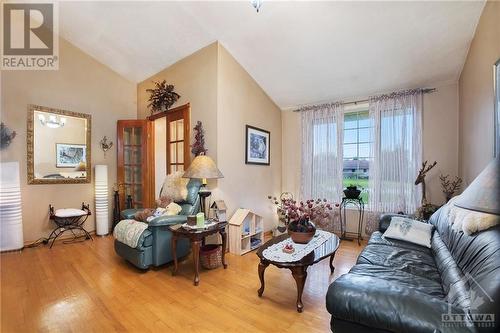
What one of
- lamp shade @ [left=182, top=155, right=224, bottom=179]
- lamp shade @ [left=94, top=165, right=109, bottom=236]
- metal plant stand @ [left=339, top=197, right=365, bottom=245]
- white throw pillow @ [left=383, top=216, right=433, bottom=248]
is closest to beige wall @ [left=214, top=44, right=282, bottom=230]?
lamp shade @ [left=182, top=155, right=224, bottom=179]

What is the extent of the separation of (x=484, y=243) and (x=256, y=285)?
1.81 meters

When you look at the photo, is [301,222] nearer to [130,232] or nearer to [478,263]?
[478,263]

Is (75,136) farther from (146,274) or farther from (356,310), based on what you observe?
(356,310)

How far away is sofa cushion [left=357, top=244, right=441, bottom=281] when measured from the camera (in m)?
1.78

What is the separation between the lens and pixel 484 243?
133 cm

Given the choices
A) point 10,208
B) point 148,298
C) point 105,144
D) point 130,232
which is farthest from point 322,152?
point 10,208

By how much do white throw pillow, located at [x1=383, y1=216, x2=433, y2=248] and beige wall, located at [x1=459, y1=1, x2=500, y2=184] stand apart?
2.57 ft

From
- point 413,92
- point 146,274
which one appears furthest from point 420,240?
point 146,274

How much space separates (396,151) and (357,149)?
0.60m

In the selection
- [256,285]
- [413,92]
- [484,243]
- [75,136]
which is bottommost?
[256,285]

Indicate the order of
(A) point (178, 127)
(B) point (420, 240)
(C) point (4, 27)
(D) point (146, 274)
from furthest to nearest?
1. (A) point (178, 127)
2. (C) point (4, 27)
3. (D) point (146, 274)
4. (B) point (420, 240)

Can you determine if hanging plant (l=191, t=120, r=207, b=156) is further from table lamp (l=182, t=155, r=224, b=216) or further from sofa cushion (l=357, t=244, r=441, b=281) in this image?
sofa cushion (l=357, t=244, r=441, b=281)

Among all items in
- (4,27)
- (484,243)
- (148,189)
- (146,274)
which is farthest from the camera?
(148,189)

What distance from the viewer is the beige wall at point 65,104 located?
3.45m
